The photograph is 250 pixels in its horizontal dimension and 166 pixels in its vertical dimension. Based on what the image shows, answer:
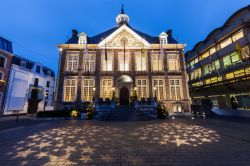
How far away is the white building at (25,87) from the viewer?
24250mm

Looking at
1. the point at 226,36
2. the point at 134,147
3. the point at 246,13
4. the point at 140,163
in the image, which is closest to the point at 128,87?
the point at 134,147

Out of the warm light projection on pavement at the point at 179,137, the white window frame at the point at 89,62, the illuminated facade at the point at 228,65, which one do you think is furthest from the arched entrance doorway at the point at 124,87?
the illuminated facade at the point at 228,65

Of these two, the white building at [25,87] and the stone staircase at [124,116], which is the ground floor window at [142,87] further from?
the white building at [25,87]

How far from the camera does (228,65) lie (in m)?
22.4

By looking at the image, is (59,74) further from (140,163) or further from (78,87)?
(140,163)

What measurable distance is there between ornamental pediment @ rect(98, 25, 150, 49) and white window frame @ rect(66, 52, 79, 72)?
Result: 526cm

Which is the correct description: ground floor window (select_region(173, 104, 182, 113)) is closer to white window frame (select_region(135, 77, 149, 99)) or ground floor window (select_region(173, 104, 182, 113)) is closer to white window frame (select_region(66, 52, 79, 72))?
white window frame (select_region(135, 77, 149, 99))

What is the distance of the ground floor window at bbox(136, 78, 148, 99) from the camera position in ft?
71.8

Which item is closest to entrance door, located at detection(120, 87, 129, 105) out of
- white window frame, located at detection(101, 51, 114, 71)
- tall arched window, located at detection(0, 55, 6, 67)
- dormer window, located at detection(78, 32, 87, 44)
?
white window frame, located at detection(101, 51, 114, 71)

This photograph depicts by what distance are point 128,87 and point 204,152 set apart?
57.7ft

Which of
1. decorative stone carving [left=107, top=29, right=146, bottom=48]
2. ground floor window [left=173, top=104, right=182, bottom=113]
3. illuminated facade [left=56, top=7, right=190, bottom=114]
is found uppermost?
decorative stone carving [left=107, top=29, right=146, bottom=48]

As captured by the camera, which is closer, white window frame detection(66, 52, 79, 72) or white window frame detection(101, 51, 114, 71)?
white window frame detection(66, 52, 79, 72)

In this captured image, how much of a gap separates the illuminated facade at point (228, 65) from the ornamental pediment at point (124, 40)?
1506 cm

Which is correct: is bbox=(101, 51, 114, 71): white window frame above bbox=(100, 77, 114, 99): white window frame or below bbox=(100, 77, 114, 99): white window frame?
above
